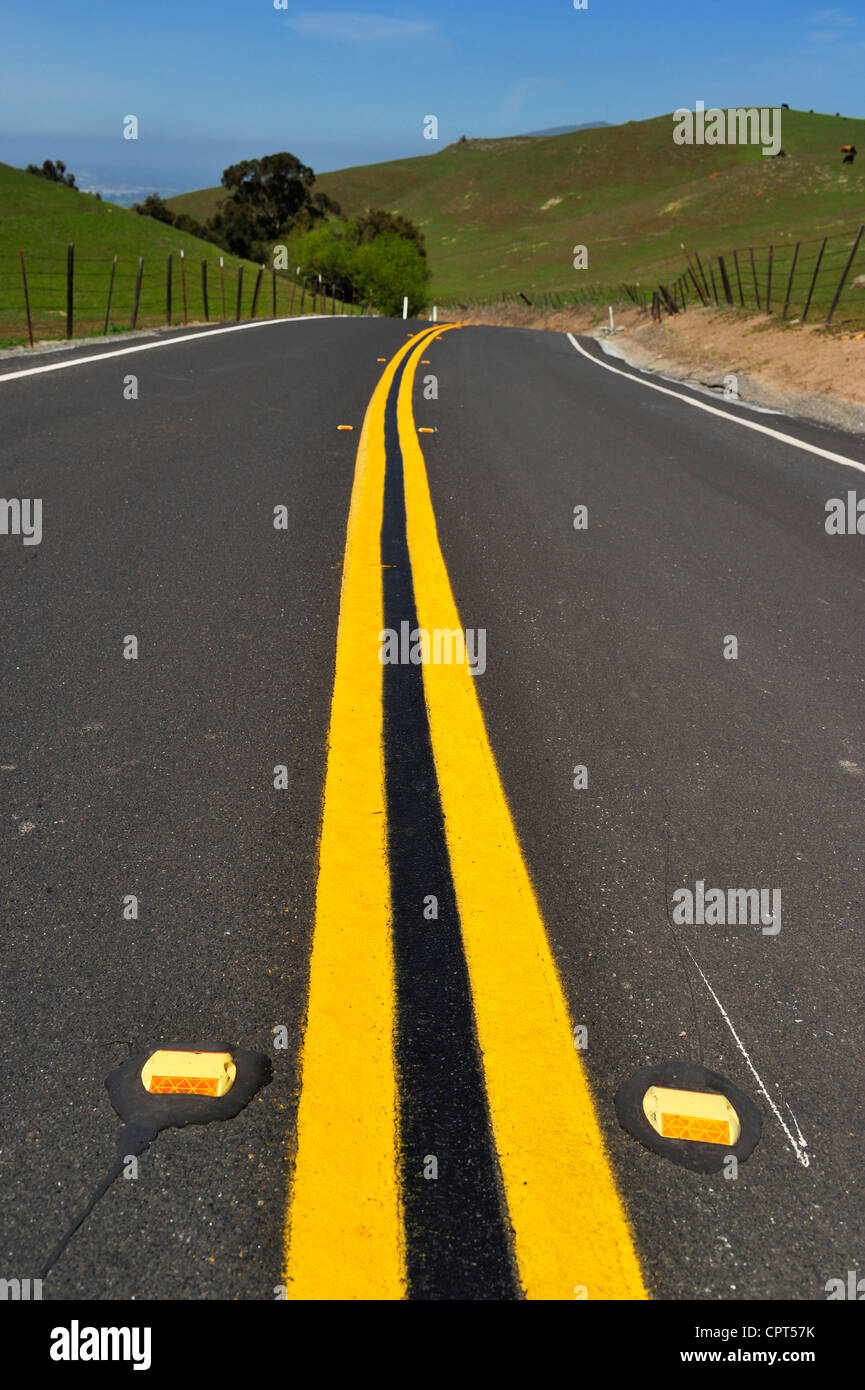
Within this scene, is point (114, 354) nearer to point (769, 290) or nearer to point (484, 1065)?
point (484, 1065)

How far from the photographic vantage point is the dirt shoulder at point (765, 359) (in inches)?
432

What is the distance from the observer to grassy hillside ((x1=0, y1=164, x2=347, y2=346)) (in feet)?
117

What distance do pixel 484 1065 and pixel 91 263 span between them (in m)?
56.0

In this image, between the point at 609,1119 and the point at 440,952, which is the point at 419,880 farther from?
the point at 609,1119

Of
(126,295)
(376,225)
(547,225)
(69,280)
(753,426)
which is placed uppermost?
(547,225)

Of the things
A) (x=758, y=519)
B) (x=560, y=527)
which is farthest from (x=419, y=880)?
(x=758, y=519)

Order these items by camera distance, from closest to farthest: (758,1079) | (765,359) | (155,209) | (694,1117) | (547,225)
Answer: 1. (694,1117)
2. (758,1079)
3. (765,359)
4. (155,209)
5. (547,225)

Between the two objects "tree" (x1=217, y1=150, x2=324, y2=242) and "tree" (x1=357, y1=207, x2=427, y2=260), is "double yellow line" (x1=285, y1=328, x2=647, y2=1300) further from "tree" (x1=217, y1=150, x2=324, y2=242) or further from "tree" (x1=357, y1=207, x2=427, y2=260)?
"tree" (x1=217, y1=150, x2=324, y2=242)

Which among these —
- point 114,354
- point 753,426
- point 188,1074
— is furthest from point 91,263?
point 188,1074

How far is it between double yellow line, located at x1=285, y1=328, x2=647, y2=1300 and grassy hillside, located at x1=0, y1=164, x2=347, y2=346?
2862 centimetres

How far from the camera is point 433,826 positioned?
7.66ft

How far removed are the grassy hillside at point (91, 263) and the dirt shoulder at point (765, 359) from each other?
56.9 ft
